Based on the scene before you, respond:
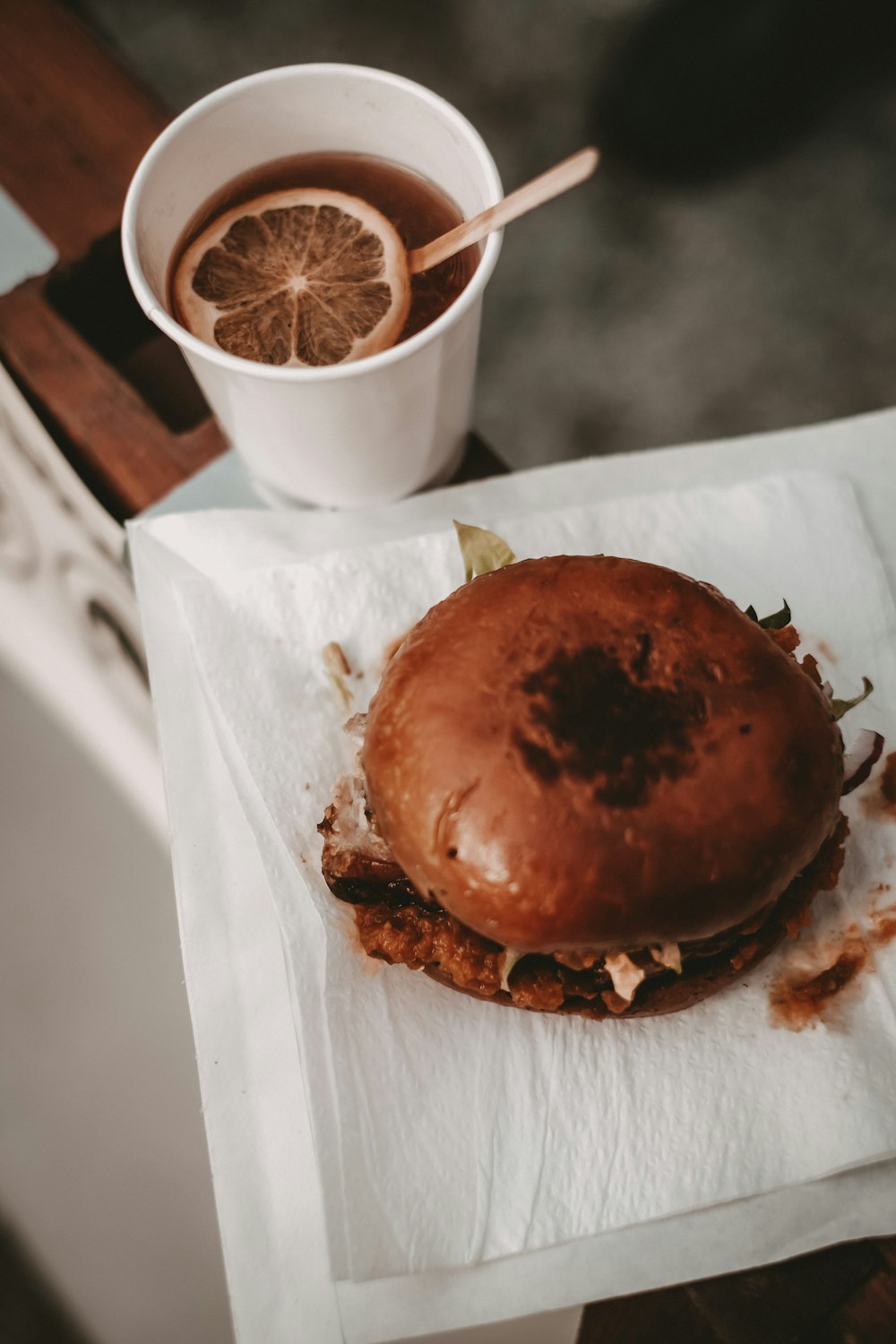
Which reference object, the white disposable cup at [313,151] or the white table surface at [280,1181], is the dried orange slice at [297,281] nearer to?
the white disposable cup at [313,151]

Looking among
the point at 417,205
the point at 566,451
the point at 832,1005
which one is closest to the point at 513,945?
the point at 832,1005

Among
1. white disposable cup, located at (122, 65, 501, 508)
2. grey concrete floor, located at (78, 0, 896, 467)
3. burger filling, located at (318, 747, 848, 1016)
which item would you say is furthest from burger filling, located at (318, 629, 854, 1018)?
grey concrete floor, located at (78, 0, 896, 467)

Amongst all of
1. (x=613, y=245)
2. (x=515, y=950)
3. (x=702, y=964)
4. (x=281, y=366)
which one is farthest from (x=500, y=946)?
(x=613, y=245)

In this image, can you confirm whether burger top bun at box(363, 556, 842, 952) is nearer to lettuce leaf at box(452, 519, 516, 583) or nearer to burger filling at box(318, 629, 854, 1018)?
burger filling at box(318, 629, 854, 1018)

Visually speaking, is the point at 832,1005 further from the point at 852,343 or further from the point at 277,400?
the point at 852,343

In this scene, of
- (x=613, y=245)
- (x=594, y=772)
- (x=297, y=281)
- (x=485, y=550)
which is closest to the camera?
(x=594, y=772)

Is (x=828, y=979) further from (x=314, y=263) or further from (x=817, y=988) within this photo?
(x=314, y=263)
